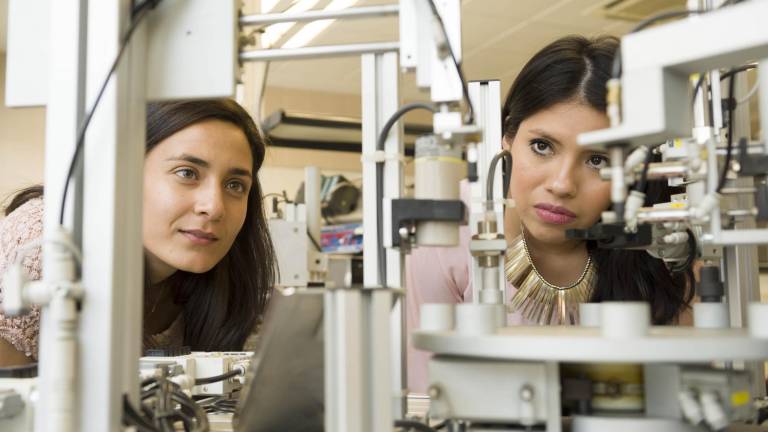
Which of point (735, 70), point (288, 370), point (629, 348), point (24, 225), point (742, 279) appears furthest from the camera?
point (24, 225)

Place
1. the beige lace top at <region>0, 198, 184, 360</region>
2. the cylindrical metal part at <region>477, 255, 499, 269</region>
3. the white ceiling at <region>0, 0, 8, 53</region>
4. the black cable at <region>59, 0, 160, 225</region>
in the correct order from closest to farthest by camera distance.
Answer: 1. the black cable at <region>59, 0, 160, 225</region>
2. the cylindrical metal part at <region>477, 255, 499, 269</region>
3. the beige lace top at <region>0, 198, 184, 360</region>
4. the white ceiling at <region>0, 0, 8, 53</region>

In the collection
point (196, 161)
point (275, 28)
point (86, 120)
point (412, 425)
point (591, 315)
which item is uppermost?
point (275, 28)

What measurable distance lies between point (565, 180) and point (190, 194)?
827 millimetres

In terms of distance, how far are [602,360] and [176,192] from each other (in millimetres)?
1111

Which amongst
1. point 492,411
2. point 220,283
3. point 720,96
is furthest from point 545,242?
point 492,411

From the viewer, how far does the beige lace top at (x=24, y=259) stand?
4.16 ft

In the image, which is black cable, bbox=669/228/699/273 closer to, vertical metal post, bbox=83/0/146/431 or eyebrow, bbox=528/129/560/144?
eyebrow, bbox=528/129/560/144

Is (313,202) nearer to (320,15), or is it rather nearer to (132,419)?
(320,15)

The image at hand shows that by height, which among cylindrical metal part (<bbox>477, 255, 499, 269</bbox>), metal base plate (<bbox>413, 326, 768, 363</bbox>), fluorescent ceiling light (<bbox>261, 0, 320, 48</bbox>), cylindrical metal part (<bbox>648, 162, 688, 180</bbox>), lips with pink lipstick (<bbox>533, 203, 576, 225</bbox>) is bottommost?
metal base plate (<bbox>413, 326, 768, 363</bbox>)

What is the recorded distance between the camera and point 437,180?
690mm

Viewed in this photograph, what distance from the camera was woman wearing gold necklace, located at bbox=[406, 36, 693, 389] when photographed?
1413mm

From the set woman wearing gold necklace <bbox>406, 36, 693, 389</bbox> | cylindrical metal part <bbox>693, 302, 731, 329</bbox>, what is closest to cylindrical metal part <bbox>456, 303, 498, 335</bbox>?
cylindrical metal part <bbox>693, 302, 731, 329</bbox>

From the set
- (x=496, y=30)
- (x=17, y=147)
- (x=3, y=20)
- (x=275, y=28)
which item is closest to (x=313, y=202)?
(x=275, y=28)

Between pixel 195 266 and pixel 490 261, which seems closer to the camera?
pixel 490 261
